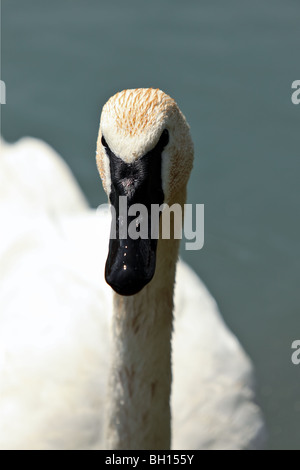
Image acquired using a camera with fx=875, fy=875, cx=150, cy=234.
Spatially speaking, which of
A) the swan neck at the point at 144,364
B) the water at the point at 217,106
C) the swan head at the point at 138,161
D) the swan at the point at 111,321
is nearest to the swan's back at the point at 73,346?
the swan at the point at 111,321

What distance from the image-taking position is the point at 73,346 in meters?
4.78

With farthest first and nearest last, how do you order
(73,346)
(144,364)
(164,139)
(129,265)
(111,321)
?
(73,346), (111,321), (144,364), (164,139), (129,265)

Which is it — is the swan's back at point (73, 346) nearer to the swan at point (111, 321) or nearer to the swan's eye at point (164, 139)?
the swan at point (111, 321)

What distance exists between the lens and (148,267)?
297 centimetres

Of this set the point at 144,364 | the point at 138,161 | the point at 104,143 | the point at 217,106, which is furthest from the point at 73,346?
the point at 217,106

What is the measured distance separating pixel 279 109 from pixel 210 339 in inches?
111

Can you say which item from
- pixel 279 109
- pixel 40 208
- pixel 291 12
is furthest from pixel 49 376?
pixel 291 12

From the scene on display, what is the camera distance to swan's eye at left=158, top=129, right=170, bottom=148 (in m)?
3.14

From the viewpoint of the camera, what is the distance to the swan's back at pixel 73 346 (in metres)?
4.49

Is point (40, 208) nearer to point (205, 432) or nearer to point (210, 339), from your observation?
point (210, 339)

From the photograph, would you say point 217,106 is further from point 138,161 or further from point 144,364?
point 138,161

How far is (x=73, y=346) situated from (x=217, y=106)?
3284 millimetres
